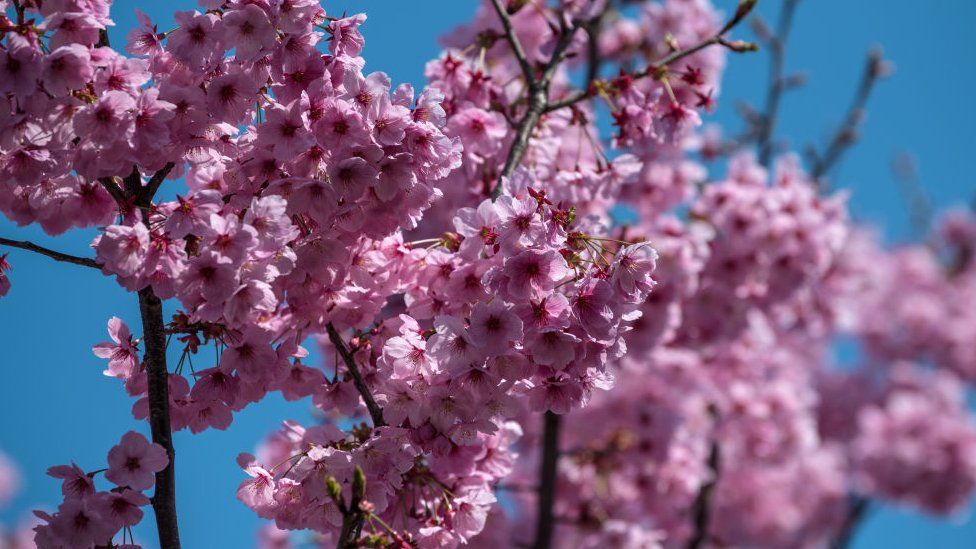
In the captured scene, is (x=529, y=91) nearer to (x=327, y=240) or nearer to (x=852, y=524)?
(x=327, y=240)

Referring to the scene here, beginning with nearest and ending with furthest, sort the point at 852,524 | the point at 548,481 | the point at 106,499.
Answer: the point at 106,499 → the point at 548,481 → the point at 852,524

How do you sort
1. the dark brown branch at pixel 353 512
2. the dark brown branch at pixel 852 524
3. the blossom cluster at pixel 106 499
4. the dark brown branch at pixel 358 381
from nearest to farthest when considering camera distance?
the dark brown branch at pixel 353 512 < the blossom cluster at pixel 106 499 < the dark brown branch at pixel 358 381 < the dark brown branch at pixel 852 524

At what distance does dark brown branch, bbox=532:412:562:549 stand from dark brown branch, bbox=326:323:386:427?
2.29m

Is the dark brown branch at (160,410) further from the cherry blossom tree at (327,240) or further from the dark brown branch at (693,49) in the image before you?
the dark brown branch at (693,49)

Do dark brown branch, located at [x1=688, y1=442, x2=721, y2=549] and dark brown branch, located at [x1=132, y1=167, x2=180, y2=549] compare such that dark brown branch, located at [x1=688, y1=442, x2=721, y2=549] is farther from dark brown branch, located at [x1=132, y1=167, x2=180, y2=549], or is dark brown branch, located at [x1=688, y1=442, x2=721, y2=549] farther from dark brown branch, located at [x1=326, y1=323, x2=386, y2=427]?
dark brown branch, located at [x1=132, y1=167, x2=180, y2=549]

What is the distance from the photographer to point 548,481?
4.71 meters

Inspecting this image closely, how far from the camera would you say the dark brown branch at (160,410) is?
2.24m

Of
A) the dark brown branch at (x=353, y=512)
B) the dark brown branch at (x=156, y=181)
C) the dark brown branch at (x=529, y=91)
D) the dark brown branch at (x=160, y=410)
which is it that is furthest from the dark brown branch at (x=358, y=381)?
the dark brown branch at (x=529, y=91)

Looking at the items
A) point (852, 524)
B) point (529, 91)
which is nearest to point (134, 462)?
point (529, 91)

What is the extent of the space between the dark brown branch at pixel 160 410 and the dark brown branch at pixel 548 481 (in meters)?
2.62

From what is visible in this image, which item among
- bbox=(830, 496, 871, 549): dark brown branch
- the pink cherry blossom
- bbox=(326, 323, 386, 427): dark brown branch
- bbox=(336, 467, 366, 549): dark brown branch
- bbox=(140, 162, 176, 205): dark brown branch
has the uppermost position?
bbox=(830, 496, 871, 549): dark brown branch

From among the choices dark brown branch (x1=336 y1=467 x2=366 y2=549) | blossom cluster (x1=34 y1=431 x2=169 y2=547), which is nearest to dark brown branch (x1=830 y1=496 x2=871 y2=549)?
dark brown branch (x1=336 y1=467 x2=366 y2=549)

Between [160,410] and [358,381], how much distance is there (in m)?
0.54

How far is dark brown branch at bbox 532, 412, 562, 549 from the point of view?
461 cm
